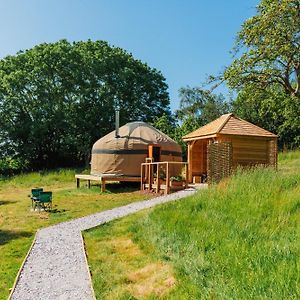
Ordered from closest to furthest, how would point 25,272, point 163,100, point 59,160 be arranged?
point 25,272 < point 59,160 < point 163,100

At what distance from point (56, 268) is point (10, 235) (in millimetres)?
2748

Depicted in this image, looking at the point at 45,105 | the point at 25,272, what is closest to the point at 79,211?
the point at 25,272

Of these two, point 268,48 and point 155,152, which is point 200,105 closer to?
point 155,152

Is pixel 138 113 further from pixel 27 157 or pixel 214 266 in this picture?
pixel 214 266

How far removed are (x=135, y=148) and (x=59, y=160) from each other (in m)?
13.9

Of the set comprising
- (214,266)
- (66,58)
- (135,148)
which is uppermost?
(66,58)

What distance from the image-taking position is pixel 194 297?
3.53 metres

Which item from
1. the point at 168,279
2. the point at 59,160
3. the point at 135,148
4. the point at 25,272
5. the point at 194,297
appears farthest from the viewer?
the point at 59,160

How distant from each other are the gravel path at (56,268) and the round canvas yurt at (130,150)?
25.5 ft

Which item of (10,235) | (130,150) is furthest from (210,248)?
(130,150)

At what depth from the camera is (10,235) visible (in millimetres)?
7418

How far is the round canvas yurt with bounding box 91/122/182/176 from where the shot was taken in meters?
15.6

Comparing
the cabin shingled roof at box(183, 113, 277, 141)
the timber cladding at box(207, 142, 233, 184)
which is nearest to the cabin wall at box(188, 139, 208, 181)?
the cabin shingled roof at box(183, 113, 277, 141)

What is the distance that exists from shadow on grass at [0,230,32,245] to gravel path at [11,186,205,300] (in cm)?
30
